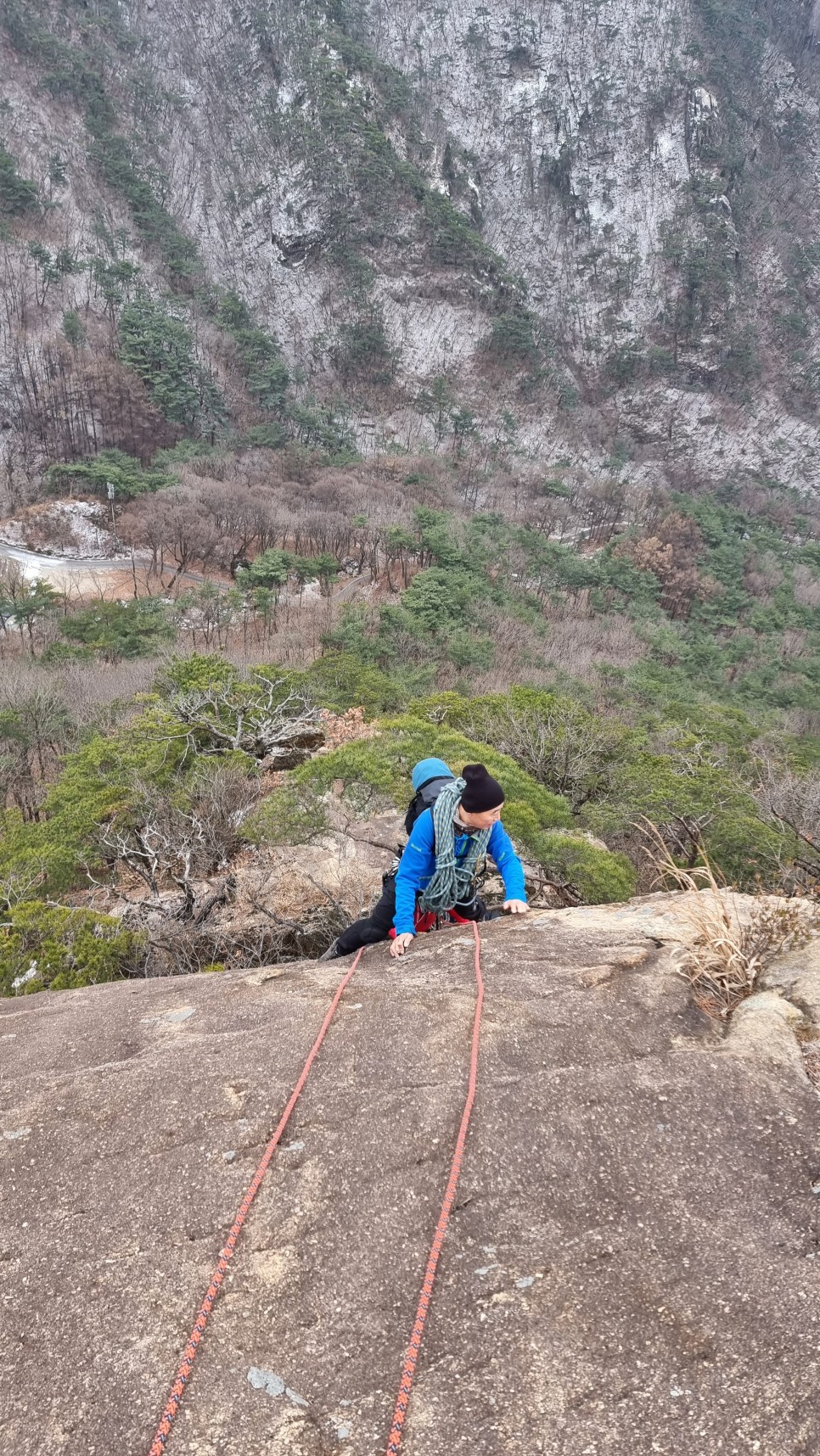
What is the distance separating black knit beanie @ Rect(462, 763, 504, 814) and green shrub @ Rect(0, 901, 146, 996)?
Answer: 288 centimetres

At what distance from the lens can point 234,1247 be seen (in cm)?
190

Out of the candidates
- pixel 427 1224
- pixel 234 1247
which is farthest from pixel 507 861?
pixel 234 1247

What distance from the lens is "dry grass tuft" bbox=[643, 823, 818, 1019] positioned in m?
2.75

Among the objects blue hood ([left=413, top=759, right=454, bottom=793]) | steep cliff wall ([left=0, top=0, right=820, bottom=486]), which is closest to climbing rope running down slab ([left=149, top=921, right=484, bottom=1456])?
blue hood ([left=413, top=759, right=454, bottom=793])

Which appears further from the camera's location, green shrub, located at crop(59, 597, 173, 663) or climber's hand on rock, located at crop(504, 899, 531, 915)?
green shrub, located at crop(59, 597, 173, 663)

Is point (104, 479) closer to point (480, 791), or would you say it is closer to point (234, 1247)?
point (480, 791)

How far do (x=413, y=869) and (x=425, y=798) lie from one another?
0.33 metres

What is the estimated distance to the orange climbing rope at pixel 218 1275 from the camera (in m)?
1.54

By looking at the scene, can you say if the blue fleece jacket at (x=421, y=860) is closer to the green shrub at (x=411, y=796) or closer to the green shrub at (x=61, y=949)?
the green shrub at (x=61, y=949)

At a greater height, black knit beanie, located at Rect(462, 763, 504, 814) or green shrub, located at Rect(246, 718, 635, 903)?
black knit beanie, located at Rect(462, 763, 504, 814)

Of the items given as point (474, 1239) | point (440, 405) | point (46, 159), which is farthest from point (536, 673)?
point (46, 159)

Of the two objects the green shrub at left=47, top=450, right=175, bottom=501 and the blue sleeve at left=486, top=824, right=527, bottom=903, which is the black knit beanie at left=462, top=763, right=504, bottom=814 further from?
the green shrub at left=47, top=450, right=175, bottom=501

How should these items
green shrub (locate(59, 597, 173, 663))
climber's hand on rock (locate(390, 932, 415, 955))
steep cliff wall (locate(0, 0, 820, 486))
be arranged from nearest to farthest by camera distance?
1. climber's hand on rock (locate(390, 932, 415, 955))
2. green shrub (locate(59, 597, 173, 663))
3. steep cliff wall (locate(0, 0, 820, 486))

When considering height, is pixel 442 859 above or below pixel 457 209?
below
